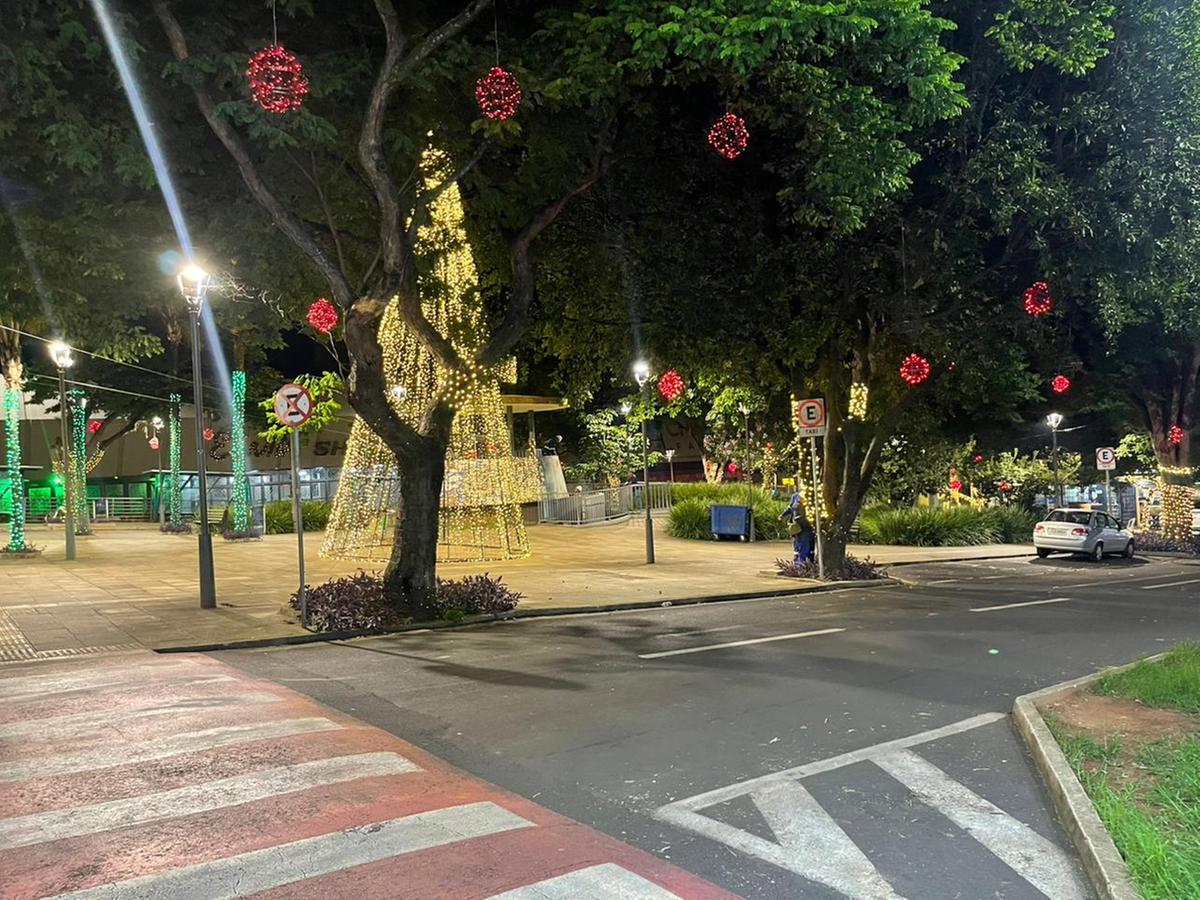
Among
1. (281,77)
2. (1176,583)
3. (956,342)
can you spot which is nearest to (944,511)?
(1176,583)

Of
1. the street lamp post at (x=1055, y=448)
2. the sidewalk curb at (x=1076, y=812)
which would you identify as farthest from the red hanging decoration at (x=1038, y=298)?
the street lamp post at (x=1055, y=448)

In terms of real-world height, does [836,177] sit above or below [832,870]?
above

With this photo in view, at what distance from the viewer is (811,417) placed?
678 inches

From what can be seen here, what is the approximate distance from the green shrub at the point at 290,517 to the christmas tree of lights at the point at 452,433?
6.40 metres

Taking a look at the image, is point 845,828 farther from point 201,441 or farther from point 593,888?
point 201,441

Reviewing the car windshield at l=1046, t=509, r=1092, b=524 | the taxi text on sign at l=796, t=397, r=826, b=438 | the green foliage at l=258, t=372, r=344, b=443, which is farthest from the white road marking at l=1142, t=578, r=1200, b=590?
the green foliage at l=258, t=372, r=344, b=443

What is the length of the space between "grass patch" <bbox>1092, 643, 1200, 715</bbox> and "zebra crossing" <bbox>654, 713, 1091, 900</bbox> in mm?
2204

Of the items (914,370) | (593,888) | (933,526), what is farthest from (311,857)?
(933,526)

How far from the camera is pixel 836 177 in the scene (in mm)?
11445

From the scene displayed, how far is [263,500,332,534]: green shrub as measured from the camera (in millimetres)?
30266

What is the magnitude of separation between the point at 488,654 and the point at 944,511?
2307 cm

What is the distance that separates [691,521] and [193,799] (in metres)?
24.1

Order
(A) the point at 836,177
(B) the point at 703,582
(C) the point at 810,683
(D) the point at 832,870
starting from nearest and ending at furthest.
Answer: (D) the point at 832,870 < (C) the point at 810,683 < (A) the point at 836,177 < (B) the point at 703,582

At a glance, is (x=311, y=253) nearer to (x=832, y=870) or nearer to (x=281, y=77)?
(x=281, y=77)
